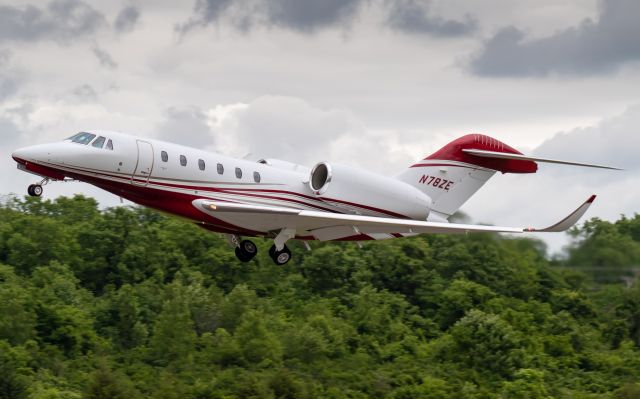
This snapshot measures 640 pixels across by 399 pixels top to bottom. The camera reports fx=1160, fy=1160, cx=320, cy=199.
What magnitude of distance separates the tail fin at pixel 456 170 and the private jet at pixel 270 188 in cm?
3

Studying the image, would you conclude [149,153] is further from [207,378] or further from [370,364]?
[370,364]

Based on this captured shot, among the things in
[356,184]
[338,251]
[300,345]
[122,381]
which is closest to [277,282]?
[338,251]

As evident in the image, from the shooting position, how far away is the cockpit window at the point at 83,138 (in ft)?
91.3

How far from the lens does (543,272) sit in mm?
70875

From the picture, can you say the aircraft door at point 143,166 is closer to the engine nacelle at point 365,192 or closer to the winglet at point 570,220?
the engine nacelle at point 365,192

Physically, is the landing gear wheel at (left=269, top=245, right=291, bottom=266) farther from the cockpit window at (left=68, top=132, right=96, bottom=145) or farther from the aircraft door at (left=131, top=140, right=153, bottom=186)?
the cockpit window at (left=68, top=132, right=96, bottom=145)

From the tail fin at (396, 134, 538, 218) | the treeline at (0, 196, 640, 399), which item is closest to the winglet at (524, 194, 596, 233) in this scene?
the tail fin at (396, 134, 538, 218)

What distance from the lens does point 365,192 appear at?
30.9 m

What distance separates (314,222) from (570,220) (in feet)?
21.8

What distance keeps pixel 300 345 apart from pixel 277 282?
10348 mm

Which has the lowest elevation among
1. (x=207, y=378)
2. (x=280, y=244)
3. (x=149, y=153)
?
(x=207, y=378)

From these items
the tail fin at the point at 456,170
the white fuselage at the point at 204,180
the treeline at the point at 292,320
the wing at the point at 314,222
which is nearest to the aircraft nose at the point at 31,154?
the white fuselage at the point at 204,180

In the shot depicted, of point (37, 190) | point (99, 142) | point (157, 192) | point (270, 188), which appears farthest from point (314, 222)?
point (37, 190)

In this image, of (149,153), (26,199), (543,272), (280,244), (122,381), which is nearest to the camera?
(149,153)
